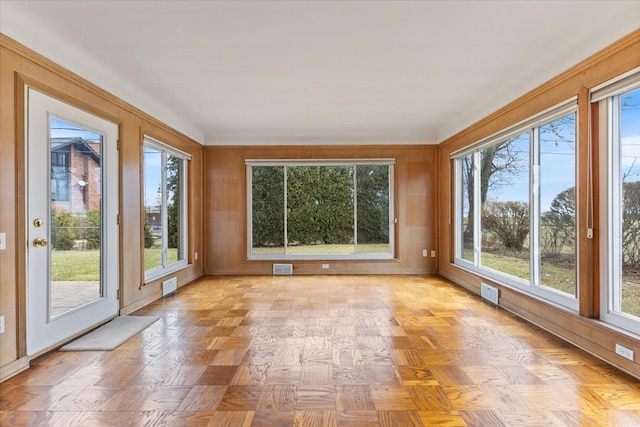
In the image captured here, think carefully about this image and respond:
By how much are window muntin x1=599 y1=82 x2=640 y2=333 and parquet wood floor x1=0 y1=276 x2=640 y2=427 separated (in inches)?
19.2

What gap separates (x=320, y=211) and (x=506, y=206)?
3235mm

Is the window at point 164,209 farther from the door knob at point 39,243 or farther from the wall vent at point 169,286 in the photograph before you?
the door knob at point 39,243

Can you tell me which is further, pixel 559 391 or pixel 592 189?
pixel 592 189

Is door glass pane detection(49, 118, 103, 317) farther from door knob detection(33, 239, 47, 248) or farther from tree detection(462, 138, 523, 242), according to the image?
tree detection(462, 138, 523, 242)

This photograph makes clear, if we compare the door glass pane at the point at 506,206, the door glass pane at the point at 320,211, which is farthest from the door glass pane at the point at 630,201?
the door glass pane at the point at 320,211

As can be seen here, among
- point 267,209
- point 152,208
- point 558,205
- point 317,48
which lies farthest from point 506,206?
point 152,208

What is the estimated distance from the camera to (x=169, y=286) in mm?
5168

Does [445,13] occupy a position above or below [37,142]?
above

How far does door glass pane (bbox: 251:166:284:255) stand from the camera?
6793 mm

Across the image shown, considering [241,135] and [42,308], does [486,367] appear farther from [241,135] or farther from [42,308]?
[241,135]

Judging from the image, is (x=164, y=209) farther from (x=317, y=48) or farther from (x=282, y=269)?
(x=317, y=48)

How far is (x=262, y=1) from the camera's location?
2418 mm

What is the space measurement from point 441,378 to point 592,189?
199 centimetres

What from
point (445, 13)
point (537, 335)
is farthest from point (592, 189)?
point (445, 13)
